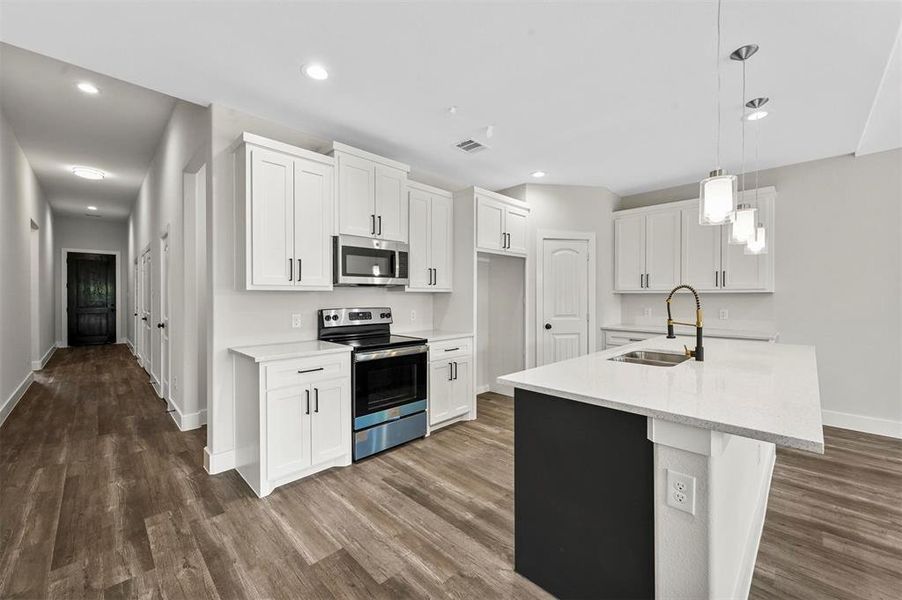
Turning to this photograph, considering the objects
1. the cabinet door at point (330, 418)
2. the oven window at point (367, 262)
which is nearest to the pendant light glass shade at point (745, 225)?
the oven window at point (367, 262)

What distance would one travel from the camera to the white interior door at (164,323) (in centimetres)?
451

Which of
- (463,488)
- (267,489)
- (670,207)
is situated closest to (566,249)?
(670,207)

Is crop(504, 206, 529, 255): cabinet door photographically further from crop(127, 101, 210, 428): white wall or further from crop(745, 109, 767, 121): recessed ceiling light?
crop(127, 101, 210, 428): white wall

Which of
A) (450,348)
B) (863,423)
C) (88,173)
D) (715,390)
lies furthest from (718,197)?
(88,173)

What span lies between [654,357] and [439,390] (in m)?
1.90

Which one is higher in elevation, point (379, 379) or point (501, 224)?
point (501, 224)

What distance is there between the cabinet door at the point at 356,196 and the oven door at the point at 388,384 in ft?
3.57

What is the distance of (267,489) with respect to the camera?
259 centimetres

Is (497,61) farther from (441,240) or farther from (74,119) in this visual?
(74,119)

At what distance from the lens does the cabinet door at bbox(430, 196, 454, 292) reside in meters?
4.11

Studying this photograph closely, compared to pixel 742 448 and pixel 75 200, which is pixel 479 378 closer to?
pixel 742 448

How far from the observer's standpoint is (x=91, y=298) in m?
9.38

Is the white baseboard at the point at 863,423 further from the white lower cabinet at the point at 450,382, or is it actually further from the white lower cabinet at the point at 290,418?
the white lower cabinet at the point at 290,418

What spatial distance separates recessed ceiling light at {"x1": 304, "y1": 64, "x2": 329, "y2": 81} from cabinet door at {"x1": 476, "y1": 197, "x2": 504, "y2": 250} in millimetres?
1989
